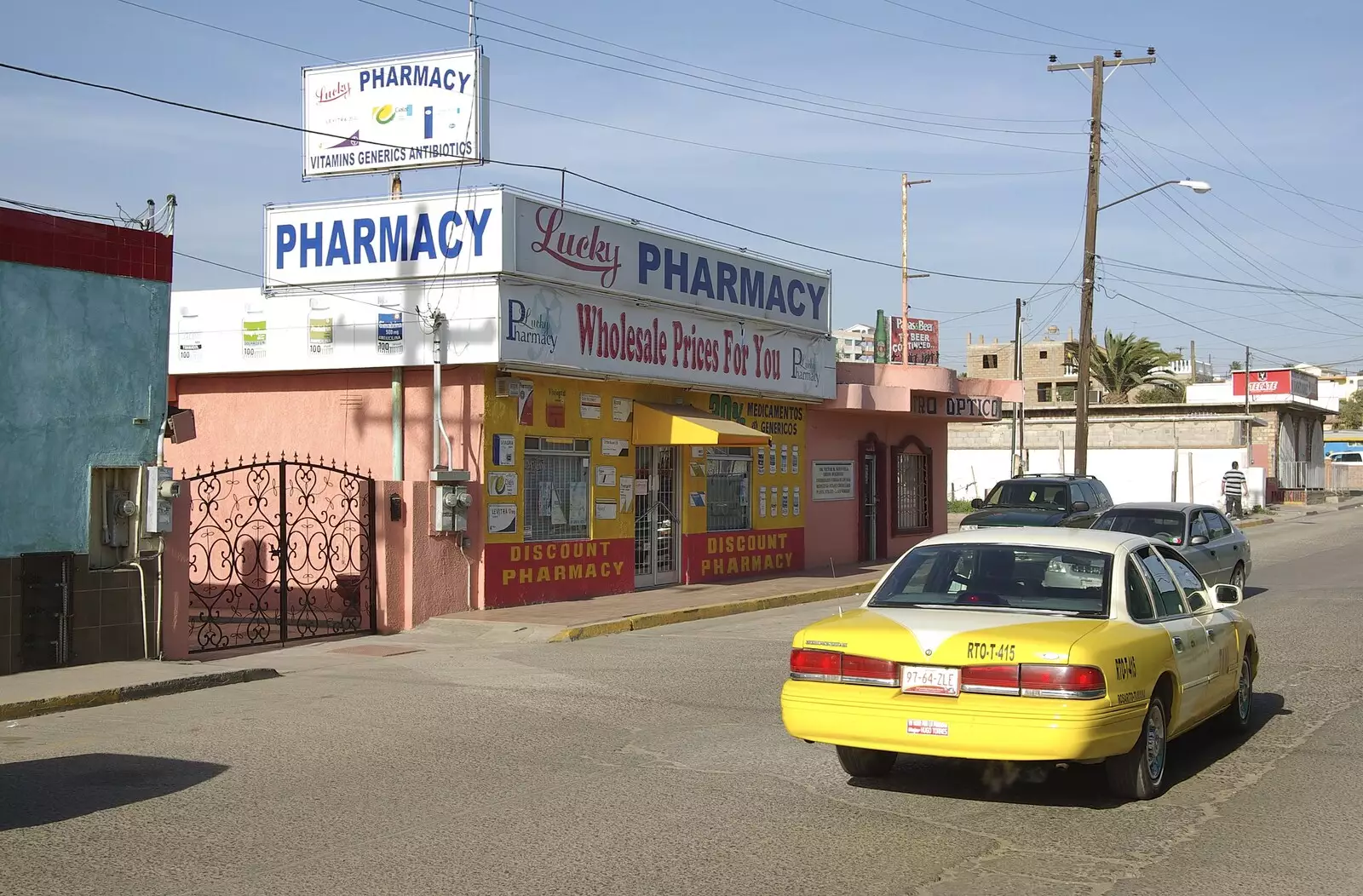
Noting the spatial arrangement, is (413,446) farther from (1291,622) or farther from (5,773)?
(1291,622)

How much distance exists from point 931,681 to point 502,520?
12.1 m

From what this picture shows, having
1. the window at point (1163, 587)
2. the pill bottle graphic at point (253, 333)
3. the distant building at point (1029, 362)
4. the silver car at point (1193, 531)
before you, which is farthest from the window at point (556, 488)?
the distant building at point (1029, 362)

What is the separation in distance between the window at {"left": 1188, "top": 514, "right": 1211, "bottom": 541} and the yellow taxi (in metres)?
11.2

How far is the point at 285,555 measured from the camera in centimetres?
1609

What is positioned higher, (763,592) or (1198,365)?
(1198,365)

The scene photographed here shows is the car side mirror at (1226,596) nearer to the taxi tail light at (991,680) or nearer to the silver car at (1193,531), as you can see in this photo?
the taxi tail light at (991,680)

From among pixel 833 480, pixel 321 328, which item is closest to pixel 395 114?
pixel 321 328

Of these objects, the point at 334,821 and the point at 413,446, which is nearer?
the point at 334,821

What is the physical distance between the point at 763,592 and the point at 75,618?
10.9 meters

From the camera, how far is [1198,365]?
442ft

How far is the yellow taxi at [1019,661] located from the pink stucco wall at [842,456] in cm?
1736

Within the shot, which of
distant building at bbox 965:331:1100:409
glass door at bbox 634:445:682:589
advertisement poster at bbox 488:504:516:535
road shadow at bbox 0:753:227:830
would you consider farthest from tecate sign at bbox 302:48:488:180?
distant building at bbox 965:331:1100:409

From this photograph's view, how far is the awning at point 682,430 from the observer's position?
20.9m

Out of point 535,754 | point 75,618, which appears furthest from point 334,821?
point 75,618
